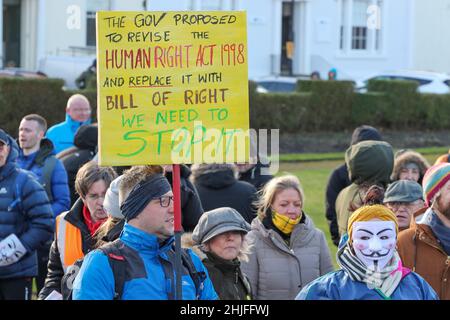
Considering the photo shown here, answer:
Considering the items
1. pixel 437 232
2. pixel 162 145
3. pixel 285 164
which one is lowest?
pixel 285 164

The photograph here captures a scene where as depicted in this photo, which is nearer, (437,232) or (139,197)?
(139,197)

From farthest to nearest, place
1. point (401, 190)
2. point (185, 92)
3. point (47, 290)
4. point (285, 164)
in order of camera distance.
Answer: point (285, 164), point (401, 190), point (47, 290), point (185, 92)

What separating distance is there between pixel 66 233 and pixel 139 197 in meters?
1.71

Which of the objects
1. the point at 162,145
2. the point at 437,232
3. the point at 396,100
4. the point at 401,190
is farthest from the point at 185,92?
the point at 396,100

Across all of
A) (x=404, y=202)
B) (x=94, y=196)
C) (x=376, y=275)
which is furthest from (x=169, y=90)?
(x=404, y=202)

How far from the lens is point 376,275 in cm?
532

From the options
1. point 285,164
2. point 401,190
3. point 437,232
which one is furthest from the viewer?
point 285,164

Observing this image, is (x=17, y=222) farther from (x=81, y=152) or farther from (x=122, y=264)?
(x=122, y=264)

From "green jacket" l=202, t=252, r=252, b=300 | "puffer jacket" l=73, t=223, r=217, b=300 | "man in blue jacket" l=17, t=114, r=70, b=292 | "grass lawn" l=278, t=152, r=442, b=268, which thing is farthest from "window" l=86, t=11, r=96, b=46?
"puffer jacket" l=73, t=223, r=217, b=300

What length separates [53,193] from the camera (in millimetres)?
9742

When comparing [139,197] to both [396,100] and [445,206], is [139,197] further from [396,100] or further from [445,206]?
[396,100]

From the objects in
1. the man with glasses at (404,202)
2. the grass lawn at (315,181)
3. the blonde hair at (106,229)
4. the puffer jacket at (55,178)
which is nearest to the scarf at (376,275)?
the blonde hair at (106,229)

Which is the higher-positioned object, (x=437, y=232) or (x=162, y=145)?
(x=162, y=145)

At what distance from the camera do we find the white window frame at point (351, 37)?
42.4 m
